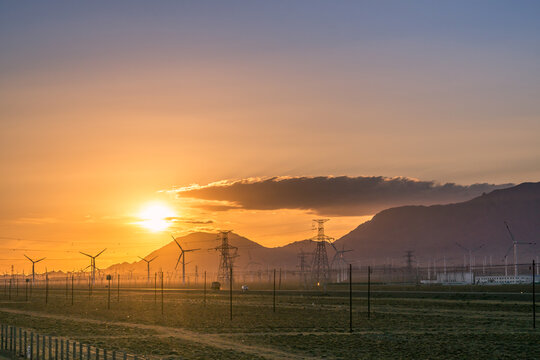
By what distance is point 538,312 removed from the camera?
234 feet

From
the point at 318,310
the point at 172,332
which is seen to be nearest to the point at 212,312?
the point at 318,310

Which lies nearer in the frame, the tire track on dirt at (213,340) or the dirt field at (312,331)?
the tire track on dirt at (213,340)

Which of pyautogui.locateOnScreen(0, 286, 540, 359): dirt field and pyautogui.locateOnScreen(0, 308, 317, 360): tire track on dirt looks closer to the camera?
pyautogui.locateOnScreen(0, 308, 317, 360): tire track on dirt

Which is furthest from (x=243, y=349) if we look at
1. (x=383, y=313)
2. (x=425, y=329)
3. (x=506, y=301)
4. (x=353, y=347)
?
(x=506, y=301)

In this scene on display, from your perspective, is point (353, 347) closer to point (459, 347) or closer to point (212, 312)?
point (459, 347)

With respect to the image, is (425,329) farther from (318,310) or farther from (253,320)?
(318,310)

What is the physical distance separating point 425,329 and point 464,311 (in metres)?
22.9

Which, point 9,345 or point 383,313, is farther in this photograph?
point 383,313

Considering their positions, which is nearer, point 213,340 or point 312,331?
point 213,340

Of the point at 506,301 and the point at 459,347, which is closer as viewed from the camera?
the point at 459,347

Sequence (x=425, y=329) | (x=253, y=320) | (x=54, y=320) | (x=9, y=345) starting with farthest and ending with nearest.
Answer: (x=54, y=320) → (x=253, y=320) → (x=425, y=329) → (x=9, y=345)

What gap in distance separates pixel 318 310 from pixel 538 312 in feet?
87.3

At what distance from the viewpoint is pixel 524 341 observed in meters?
48.5

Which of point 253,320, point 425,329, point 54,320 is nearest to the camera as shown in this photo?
point 425,329
